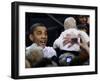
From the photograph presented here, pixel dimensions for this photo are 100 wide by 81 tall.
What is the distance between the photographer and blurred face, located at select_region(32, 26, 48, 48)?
1.52 meters

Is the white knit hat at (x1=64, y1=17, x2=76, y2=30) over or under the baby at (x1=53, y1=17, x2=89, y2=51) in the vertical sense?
over

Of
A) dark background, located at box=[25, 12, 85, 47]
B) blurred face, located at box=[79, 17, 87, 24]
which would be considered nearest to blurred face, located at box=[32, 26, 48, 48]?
dark background, located at box=[25, 12, 85, 47]

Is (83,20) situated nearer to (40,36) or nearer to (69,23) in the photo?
(69,23)

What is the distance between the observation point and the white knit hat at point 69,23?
62.6 inches

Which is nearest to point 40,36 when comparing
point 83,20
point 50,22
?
Answer: point 50,22

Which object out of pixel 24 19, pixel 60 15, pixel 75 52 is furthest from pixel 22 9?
pixel 75 52

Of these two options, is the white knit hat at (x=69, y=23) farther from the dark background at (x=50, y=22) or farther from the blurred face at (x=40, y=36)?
the blurred face at (x=40, y=36)

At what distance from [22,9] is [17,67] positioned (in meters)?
0.28

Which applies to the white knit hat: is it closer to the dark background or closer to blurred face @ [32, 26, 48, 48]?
the dark background

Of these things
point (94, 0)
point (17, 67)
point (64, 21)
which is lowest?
point (17, 67)

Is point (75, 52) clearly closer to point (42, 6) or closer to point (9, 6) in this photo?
point (42, 6)

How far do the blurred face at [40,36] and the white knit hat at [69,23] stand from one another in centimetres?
12

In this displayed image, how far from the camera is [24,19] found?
4.86ft

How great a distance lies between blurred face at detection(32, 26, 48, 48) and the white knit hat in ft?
0.39
